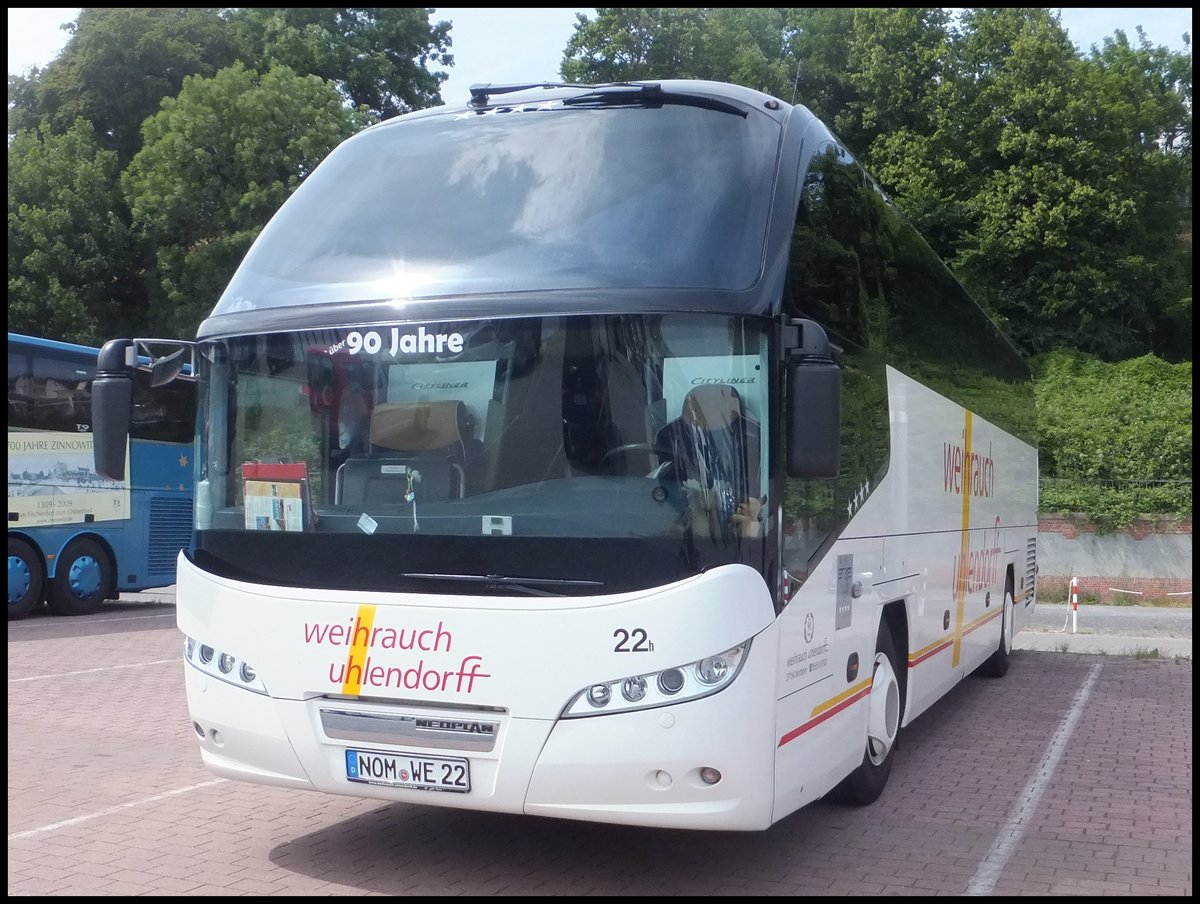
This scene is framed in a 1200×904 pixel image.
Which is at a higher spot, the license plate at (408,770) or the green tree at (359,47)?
the green tree at (359,47)

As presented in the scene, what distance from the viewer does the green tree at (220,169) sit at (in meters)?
32.8

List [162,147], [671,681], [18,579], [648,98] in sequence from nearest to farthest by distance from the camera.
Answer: [671,681]
[648,98]
[18,579]
[162,147]

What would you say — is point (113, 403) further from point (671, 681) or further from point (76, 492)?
point (76, 492)

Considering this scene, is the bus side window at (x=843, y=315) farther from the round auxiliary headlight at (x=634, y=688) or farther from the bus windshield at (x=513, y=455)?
the round auxiliary headlight at (x=634, y=688)

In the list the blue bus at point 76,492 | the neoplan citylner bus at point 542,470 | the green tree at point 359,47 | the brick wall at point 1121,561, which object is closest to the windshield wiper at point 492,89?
the neoplan citylner bus at point 542,470

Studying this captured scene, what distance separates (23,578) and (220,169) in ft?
58.3

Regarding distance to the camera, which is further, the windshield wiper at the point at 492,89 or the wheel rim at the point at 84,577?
the wheel rim at the point at 84,577

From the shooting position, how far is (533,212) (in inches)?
232

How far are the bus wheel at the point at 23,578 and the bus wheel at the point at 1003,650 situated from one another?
42.2 feet

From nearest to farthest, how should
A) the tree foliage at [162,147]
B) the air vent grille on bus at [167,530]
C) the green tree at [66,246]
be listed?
the air vent grille on bus at [167,530] → the tree foliage at [162,147] → the green tree at [66,246]

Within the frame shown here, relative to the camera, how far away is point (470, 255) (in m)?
5.83

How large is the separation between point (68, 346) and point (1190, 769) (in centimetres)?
1595

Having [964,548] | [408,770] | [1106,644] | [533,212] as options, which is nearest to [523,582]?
[408,770]

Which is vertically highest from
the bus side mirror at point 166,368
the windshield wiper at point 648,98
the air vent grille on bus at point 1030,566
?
the windshield wiper at point 648,98
